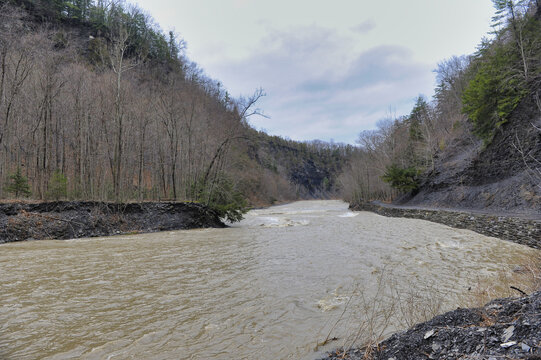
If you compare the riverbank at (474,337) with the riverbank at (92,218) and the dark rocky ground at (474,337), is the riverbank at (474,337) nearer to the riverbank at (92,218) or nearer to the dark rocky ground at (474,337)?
the dark rocky ground at (474,337)

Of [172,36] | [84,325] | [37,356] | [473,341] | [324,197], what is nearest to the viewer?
[473,341]

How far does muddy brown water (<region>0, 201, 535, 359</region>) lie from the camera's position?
3.58 metres

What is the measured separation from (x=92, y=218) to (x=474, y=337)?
16.1 m

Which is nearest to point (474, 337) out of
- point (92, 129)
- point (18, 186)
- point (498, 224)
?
point (498, 224)

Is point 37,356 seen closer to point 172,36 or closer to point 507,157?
point 507,157

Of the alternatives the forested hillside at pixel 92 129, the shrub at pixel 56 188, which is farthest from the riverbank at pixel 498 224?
the shrub at pixel 56 188

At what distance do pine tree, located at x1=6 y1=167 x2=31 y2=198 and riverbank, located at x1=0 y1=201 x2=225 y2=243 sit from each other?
2.51 metres

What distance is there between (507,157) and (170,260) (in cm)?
2286

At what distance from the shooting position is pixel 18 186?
13789 mm

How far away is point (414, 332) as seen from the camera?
9.53ft

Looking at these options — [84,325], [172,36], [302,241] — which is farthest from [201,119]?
[172,36]

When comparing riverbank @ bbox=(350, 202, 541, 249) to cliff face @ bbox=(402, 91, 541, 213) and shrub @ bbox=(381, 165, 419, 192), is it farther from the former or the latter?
shrub @ bbox=(381, 165, 419, 192)

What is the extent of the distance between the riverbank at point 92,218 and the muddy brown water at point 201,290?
1.53 metres

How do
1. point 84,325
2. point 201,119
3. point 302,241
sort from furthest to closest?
point 201,119 < point 302,241 < point 84,325
